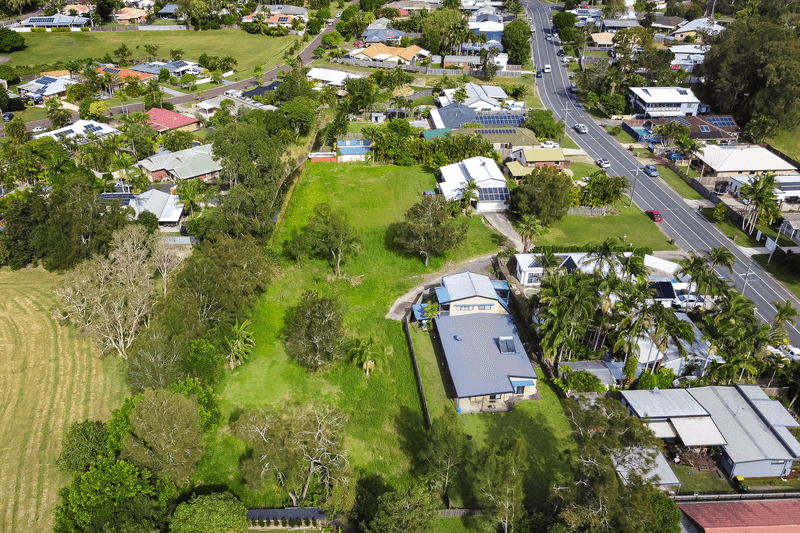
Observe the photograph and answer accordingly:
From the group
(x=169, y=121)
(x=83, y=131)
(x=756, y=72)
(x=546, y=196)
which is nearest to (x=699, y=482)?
(x=546, y=196)

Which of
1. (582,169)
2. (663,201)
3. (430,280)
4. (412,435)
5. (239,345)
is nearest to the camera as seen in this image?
(412,435)

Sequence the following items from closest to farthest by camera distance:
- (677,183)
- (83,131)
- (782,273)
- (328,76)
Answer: (782,273) → (677,183) → (83,131) → (328,76)

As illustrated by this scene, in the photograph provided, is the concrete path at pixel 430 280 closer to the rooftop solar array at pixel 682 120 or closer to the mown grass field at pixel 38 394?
the mown grass field at pixel 38 394

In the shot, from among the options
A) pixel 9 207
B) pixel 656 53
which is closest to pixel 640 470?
pixel 9 207

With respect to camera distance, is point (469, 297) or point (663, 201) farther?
point (663, 201)

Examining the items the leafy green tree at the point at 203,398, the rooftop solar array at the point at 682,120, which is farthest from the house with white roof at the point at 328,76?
the leafy green tree at the point at 203,398

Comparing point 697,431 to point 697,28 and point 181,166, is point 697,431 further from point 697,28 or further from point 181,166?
point 697,28

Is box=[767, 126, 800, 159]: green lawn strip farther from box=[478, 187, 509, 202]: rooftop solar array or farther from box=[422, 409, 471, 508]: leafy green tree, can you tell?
box=[422, 409, 471, 508]: leafy green tree

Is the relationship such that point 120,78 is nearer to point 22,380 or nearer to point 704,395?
point 22,380
